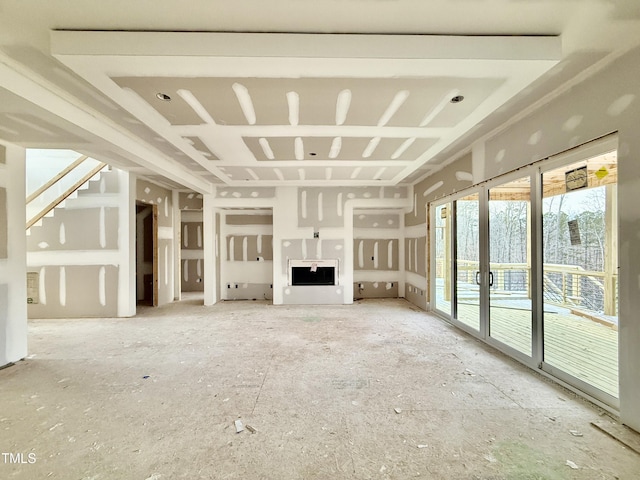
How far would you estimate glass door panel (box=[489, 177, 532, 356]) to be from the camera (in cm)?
367

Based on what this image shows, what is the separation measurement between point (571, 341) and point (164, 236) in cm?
740

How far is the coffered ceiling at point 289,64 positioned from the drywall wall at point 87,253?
7.08 feet

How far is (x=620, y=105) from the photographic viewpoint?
1970 millimetres

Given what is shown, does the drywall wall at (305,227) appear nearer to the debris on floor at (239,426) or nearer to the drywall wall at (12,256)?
the drywall wall at (12,256)

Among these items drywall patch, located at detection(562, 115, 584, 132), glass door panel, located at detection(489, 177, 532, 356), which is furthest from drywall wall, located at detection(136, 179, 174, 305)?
drywall patch, located at detection(562, 115, 584, 132)

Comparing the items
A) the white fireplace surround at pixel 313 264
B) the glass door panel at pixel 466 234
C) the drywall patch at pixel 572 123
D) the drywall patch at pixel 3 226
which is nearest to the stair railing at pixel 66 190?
the drywall patch at pixel 3 226

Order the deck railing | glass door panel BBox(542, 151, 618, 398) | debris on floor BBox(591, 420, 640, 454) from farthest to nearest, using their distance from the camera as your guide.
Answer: the deck railing < glass door panel BBox(542, 151, 618, 398) < debris on floor BBox(591, 420, 640, 454)

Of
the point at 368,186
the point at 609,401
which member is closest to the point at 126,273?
the point at 368,186

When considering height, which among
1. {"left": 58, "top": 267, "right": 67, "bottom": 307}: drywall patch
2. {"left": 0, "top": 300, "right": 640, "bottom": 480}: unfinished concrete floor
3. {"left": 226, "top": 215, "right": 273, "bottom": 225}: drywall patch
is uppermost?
{"left": 226, "top": 215, "right": 273, "bottom": 225}: drywall patch

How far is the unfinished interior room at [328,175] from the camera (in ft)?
5.56

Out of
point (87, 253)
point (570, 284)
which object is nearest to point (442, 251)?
point (570, 284)

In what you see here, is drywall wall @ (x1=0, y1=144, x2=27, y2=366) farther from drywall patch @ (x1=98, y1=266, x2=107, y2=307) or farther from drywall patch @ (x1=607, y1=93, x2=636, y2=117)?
drywall patch @ (x1=607, y1=93, x2=636, y2=117)

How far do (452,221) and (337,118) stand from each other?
2.79 metres

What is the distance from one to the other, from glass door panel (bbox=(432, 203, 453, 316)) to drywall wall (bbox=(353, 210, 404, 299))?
107 centimetres
